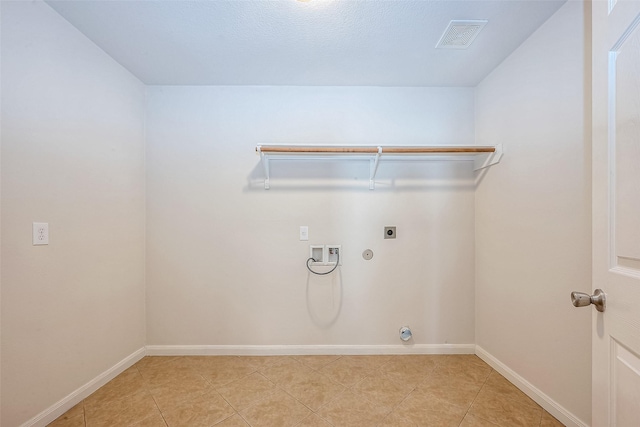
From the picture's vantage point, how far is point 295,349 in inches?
76.9

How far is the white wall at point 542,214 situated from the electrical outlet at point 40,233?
2.80 m

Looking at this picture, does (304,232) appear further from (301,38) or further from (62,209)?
(62,209)

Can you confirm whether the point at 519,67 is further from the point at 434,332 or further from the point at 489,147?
the point at 434,332

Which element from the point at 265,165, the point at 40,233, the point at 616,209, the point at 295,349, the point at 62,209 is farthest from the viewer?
the point at 295,349

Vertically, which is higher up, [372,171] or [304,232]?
[372,171]

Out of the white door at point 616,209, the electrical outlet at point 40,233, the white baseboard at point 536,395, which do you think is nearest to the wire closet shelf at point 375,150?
the white door at point 616,209

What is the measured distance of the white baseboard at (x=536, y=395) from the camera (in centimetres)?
127

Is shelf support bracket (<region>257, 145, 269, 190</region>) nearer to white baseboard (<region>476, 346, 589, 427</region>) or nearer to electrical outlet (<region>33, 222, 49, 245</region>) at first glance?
electrical outlet (<region>33, 222, 49, 245</region>)

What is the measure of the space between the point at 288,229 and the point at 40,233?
1.42m

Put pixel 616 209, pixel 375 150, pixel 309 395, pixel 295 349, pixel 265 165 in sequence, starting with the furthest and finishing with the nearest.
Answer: pixel 295 349 → pixel 265 165 → pixel 375 150 → pixel 309 395 → pixel 616 209

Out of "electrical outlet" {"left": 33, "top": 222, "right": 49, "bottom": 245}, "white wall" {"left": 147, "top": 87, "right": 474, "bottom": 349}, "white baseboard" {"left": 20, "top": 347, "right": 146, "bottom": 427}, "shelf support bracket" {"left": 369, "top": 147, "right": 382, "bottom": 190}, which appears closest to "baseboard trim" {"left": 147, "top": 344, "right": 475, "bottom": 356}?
"white wall" {"left": 147, "top": 87, "right": 474, "bottom": 349}

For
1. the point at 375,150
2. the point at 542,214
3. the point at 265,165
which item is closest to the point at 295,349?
the point at 265,165

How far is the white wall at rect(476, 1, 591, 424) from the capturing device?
1.22 metres

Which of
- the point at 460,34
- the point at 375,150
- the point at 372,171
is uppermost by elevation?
the point at 460,34
